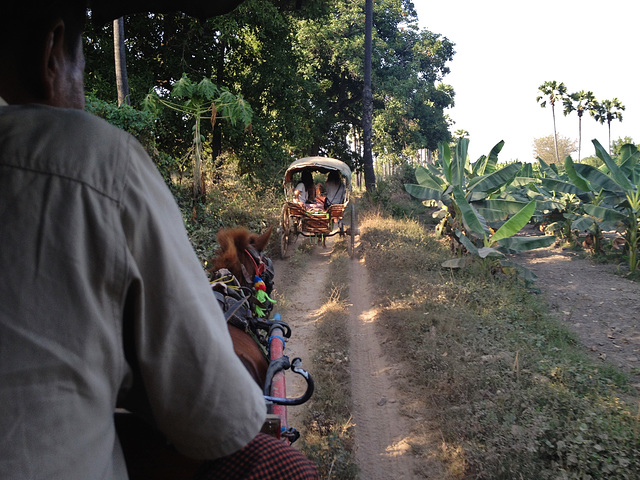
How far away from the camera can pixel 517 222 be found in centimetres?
803

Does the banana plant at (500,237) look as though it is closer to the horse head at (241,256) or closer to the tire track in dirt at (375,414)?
the tire track in dirt at (375,414)

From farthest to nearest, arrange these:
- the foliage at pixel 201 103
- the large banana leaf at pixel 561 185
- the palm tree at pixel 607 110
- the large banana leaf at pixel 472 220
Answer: the palm tree at pixel 607 110, the large banana leaf at pixel 561 185, the foliage at pixel 201 103, the large banana leaf at pixel 472 220

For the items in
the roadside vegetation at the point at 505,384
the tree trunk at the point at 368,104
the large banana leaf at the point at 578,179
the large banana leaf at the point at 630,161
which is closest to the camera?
the roadside vegetation at the point at 505,384

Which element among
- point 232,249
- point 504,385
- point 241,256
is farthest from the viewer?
point 504,385

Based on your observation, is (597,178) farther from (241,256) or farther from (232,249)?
(232,249)

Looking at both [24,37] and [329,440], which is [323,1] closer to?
[329,440]

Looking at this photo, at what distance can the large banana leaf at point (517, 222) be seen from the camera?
780cm

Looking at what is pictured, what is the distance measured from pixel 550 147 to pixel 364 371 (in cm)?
6756

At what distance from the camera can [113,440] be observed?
1154 mm

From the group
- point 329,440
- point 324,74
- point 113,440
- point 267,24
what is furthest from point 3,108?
point 324,74

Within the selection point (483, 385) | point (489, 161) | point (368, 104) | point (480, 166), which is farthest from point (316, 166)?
point (483, 385)

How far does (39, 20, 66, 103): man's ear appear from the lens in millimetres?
1189

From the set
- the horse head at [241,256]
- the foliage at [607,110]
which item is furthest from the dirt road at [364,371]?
the foliage at [607,110]

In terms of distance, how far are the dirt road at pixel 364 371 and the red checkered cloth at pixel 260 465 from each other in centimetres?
289
